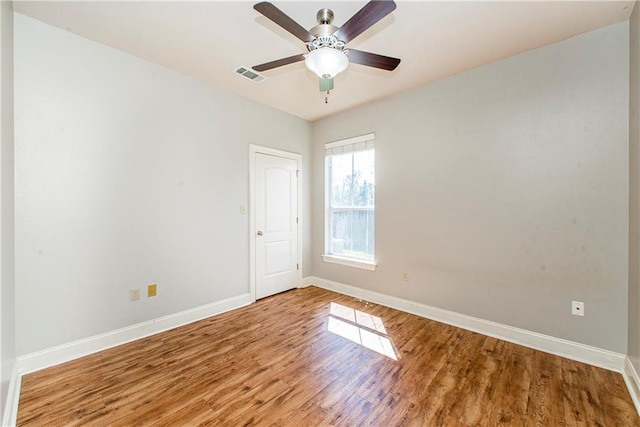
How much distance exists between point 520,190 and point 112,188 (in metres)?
3.77

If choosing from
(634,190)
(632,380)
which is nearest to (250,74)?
(634,190)

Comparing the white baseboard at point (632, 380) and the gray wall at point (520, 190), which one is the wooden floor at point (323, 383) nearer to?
the white baseboard at point (632, 380)

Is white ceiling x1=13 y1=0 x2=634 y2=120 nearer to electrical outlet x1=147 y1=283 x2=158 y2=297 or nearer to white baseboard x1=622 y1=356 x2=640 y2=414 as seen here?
electrical outlet x1=147 y1=283 x2=158 y2=297

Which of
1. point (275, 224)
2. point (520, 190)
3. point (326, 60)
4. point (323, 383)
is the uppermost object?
point (326, 60)

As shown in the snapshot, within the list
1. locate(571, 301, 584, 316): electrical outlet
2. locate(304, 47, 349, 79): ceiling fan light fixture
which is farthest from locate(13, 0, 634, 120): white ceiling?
locate(571, 301, 584, 316): electrical outlet

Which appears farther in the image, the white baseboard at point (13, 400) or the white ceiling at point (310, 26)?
the white ceiling at point (310, 26)

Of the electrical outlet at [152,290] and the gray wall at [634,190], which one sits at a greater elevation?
the gray wall at [634,190]

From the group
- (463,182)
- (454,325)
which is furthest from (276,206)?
(454,325)

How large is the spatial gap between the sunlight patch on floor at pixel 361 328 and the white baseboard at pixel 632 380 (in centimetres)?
151

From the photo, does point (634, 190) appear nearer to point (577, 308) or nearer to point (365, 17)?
point (577, 308)

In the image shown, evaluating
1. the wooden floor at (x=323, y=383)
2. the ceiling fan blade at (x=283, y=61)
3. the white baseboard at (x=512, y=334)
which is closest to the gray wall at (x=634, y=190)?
the white baseboard at (x=512, y=334)

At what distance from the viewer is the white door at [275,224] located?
12.0 feet

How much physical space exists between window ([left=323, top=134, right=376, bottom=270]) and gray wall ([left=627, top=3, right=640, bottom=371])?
227 cm

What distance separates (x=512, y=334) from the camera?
254cm
